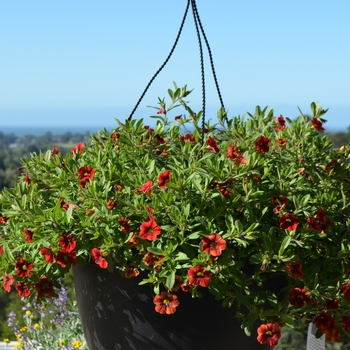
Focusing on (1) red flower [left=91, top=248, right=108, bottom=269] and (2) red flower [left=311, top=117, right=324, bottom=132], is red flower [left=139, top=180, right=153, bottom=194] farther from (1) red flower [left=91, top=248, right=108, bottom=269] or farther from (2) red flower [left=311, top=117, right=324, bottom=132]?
(2) red flower [left=311, top=117, right=324, bottom=132]

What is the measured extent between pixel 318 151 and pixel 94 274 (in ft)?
3.21

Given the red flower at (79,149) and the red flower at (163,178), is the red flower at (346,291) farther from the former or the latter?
the red flower at (79,149)

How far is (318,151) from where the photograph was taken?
2.13m

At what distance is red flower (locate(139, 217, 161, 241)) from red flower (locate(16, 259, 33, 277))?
43cm

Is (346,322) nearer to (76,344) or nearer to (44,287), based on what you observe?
(44,287)

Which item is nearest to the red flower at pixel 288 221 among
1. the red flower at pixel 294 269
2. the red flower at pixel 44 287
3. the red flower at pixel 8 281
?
the red flower at pixel 294 269

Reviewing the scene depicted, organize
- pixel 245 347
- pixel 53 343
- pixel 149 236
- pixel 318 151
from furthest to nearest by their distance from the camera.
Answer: pixel 53 343, pixel 318 151, pixel 245 347, pixel 149 236

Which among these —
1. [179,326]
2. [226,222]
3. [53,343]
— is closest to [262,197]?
[226,222]

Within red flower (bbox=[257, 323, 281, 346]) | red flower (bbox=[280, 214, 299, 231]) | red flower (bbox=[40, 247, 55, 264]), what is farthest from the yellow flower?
red flower (bbox=[280, 214, 299, 231])

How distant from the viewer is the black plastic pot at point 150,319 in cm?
179

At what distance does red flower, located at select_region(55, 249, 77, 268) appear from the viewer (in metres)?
1.69

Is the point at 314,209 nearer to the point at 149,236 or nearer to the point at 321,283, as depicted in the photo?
the point at 321,283

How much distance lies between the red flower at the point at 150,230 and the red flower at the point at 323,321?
0.62m

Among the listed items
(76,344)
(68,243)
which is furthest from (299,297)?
→ (76,344)
